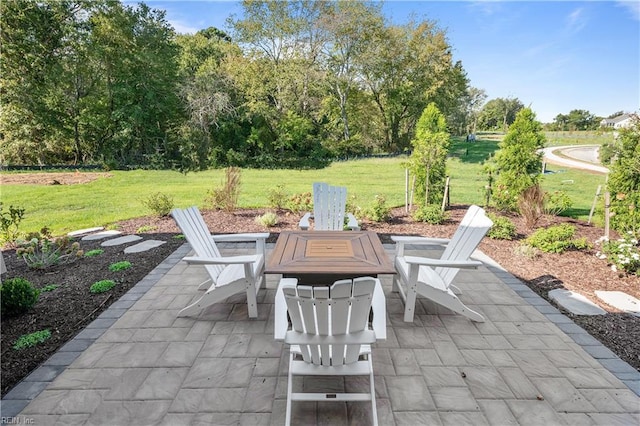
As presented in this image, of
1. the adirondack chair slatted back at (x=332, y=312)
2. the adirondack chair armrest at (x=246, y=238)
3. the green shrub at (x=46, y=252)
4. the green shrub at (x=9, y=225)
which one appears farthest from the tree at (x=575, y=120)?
the green shrub at (x=9, y=225)

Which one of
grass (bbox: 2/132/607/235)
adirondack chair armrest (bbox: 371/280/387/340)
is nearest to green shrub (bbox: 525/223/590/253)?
grass (bbox: 2/132/607/235)

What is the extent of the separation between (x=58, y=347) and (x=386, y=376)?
2.49 metres

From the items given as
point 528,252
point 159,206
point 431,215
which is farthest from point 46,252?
point 528,252

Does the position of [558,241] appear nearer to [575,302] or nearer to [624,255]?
[624,255]

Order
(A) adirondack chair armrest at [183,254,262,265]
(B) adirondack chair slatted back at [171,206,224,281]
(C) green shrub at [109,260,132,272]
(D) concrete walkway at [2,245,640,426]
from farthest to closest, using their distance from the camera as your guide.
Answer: (C) green shrub at [109,260,132,272], (B) adirondack chair slatted back at [171,206,224,281], (A) adirondack chair armrest at [183,254,262,265], (D) concrete walkway at [2,245,640,426]

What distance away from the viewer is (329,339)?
1730 mm

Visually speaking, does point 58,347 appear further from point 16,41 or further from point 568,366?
point 16,41

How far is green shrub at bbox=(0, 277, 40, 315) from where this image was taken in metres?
2.79

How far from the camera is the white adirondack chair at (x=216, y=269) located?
8.99ft

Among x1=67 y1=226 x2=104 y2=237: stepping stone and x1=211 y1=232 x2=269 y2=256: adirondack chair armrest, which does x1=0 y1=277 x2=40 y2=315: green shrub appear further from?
x1=67 y1=226 x2=104 y2=237: stepping stone

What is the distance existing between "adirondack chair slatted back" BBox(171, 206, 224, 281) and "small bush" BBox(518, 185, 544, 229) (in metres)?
→ 5.16

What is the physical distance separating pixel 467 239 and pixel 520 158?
4366mm

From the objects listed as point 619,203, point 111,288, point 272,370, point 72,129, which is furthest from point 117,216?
point 72,129

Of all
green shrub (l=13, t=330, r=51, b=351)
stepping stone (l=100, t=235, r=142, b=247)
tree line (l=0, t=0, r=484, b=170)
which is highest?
tree line (l=0, t=0, r=484, b=170)
